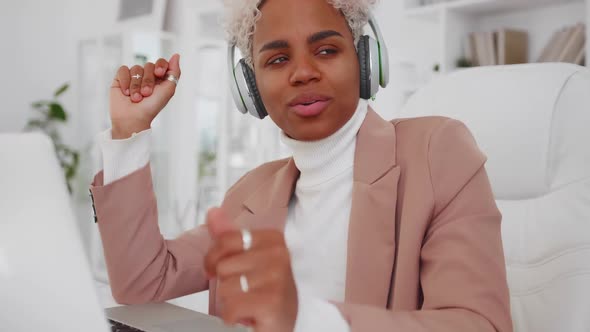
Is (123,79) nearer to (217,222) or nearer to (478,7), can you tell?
(217,222)

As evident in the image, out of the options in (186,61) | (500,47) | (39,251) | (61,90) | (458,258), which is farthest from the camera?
(61,90)

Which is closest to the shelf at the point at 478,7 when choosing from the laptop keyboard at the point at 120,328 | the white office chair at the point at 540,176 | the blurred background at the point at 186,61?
the blurred background at the point at 186,61

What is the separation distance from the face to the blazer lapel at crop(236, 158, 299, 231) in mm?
122

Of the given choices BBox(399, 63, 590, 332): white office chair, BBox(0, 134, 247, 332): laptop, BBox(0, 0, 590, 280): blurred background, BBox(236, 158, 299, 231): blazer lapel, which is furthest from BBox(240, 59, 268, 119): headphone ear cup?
BBox(0, 0, 590, 280): blurred background

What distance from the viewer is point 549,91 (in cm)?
104

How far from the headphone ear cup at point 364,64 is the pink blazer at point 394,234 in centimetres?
6

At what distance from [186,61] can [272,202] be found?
10.4 ft

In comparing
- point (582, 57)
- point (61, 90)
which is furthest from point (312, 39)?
point (61, 90)

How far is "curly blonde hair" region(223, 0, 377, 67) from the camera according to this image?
98 cm

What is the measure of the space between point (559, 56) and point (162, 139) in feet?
8.54

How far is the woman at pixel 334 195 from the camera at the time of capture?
30.9 inches

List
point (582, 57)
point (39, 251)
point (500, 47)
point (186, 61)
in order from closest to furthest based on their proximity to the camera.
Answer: point (39, 251) → point (582, 57) → point (500, 47) → point (186, 61)

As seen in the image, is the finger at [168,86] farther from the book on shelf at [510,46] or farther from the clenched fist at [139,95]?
the book on shelf at [510,46]

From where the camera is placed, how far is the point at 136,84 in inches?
41.5
